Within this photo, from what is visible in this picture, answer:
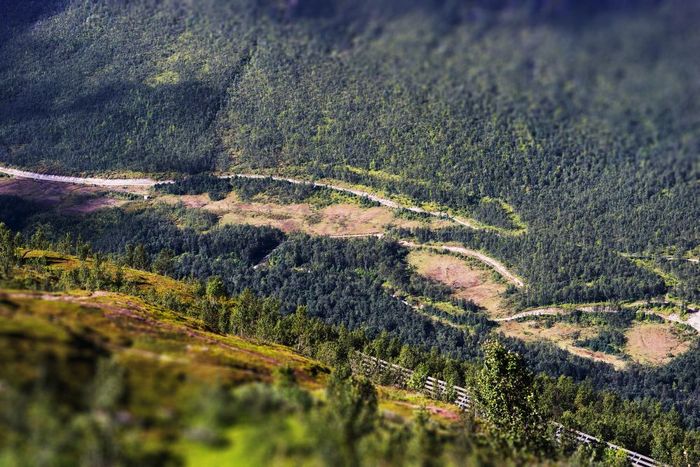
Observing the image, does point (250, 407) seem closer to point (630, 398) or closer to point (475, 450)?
point (475, 450)

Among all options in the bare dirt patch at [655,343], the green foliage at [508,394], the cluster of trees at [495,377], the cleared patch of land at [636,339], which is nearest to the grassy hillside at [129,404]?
the green foliage at [508,394]

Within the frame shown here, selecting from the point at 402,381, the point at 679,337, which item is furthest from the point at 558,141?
the point at 402,381

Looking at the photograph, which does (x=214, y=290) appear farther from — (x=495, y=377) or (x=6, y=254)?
(x=495, y=377)

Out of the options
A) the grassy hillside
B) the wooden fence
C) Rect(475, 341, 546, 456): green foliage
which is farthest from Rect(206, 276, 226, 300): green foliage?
the grassy hillside

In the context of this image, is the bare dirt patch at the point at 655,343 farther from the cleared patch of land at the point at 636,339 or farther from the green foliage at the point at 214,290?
the green foliage at the point at 214,290

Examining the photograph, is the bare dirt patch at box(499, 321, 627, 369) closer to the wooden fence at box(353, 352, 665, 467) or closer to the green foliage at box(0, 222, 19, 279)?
the wooden fence at box(353, 352, 665, 467)

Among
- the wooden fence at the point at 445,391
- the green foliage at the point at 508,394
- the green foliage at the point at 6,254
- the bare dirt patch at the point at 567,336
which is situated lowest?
the bare dirt patch at the point at 567,336
